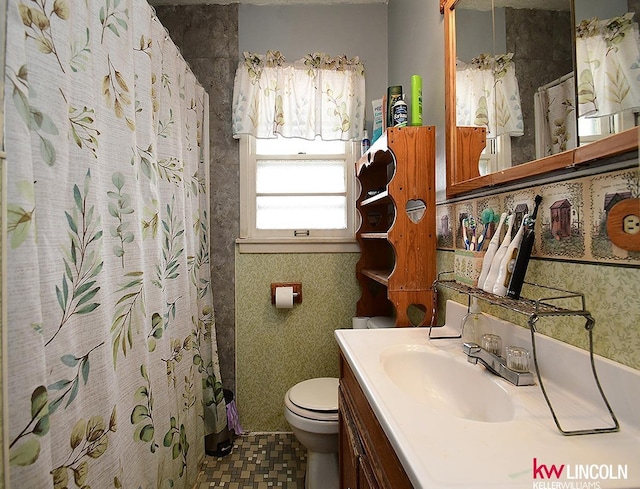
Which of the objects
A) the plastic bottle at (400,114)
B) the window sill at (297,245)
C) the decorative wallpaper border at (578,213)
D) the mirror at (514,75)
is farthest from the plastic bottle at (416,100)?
the window sill at (297,245)

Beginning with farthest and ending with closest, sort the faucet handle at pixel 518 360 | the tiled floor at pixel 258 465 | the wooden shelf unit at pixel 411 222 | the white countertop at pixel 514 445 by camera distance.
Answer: the tiled floor at pixel 258 465 < the wooden shelf unit at pixel 411 222 < the faucet handle at pixel 518 360 < the white countertop at pixel 514 445

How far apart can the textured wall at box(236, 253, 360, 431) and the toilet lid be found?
1.19 feet

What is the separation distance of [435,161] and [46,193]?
4.31 ft

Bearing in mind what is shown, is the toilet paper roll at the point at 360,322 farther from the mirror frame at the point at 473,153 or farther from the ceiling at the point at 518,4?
the ceiling at the point at 518,4

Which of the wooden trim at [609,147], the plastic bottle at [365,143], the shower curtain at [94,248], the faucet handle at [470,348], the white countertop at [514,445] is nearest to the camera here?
the white countertop at [514,445]

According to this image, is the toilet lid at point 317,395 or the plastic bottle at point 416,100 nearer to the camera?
the plastic bottle at point 416,100

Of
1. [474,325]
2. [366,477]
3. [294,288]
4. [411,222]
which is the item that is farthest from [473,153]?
[294,288]

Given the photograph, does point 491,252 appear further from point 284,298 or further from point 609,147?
point 284,298

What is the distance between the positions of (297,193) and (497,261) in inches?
57.4

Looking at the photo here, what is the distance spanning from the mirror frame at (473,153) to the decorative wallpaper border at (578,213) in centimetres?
4

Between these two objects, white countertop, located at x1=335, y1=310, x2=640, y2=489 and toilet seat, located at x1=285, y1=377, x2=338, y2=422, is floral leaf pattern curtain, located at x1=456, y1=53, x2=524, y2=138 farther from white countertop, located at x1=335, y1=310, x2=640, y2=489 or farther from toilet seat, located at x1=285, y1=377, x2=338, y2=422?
toilet seat, located at x1=285, y1=377, x2=338, y2=422

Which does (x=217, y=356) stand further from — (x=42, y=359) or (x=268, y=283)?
(x=42, y=359)

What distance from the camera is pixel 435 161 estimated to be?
1.40 metres

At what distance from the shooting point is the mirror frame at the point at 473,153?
65cm
